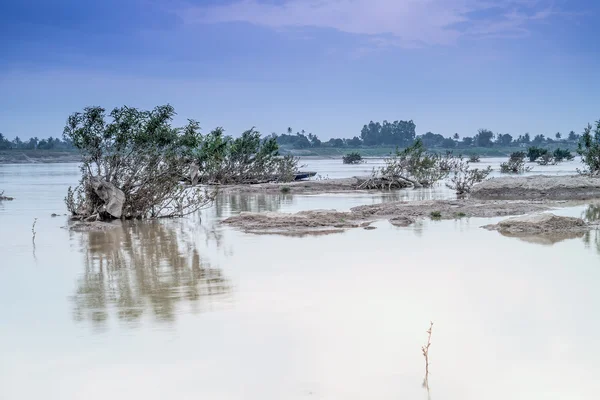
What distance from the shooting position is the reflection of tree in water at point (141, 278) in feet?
25.6

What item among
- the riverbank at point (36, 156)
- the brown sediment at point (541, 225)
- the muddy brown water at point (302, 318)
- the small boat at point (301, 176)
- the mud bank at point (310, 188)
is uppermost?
the riverbank at point (36, 156)

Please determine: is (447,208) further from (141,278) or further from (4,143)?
(4,143)

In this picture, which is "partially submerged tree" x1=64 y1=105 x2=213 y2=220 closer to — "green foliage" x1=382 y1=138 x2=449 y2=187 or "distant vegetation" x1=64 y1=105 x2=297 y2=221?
"distant vegetation" x1=64 y1=105 x2=297 y2=221

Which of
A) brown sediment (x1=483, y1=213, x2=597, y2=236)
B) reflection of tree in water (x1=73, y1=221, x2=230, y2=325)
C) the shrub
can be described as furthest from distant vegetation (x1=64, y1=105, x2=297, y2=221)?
the shrub

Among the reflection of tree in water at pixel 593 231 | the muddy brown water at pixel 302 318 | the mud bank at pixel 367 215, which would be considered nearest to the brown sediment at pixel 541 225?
the reflection of tree in water at pixel 593 231

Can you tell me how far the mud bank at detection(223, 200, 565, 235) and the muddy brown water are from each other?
5.36ft

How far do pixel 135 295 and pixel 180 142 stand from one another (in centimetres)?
1085

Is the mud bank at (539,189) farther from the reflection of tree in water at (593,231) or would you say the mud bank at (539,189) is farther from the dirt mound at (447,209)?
the reflection of tree in water at (593,231)

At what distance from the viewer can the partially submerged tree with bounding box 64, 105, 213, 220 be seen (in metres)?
17.0

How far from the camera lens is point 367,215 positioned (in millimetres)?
16625

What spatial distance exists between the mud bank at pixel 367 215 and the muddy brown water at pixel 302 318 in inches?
64.3

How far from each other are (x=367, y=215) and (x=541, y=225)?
4.20 metres

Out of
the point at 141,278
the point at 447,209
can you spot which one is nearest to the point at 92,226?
the point at 141,278

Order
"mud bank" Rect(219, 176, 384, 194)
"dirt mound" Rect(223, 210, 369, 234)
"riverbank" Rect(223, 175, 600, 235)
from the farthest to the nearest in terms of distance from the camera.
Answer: "mud bank" Rect(219, 176, 384, 194), "riverbank" Rect(223, 175, 600, 235), "dirt mound" Rect(223, 210, 369, 234)
